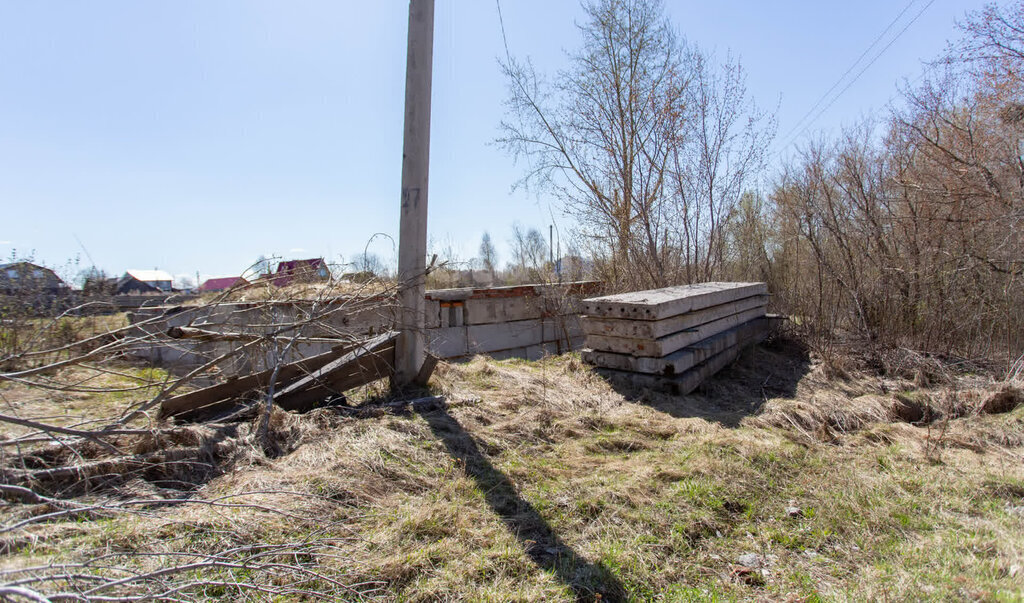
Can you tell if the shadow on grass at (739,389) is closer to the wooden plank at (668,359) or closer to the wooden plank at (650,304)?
the wooden plank at (668,359)

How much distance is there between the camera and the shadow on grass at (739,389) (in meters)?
5.02

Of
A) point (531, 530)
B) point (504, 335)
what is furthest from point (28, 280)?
point (504, 335)

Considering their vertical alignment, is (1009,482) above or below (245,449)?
below

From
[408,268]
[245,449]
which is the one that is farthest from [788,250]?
[245,449]

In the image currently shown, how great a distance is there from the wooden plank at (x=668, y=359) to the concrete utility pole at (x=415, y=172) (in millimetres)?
2253

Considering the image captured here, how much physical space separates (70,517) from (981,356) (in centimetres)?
945

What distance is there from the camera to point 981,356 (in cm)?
671

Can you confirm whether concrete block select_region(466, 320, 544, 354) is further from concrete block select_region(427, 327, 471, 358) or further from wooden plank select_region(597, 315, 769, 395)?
wooden plank select_region(597, 315, 769, 395)

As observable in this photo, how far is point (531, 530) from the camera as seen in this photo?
2.61 metres

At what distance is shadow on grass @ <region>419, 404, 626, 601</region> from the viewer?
215cm

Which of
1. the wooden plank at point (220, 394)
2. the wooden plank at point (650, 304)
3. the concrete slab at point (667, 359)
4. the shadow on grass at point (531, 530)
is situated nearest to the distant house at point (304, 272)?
the wooden plank at point (220, 394)

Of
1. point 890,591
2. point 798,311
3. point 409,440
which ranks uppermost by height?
point 798,311

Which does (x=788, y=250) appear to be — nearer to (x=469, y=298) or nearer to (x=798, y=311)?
(x=798, y=311)

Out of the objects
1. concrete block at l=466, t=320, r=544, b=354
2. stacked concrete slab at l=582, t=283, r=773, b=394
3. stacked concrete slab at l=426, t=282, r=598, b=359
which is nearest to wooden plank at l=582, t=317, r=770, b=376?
stacked concrete slab at l=582, t=283, r=773, b=394
